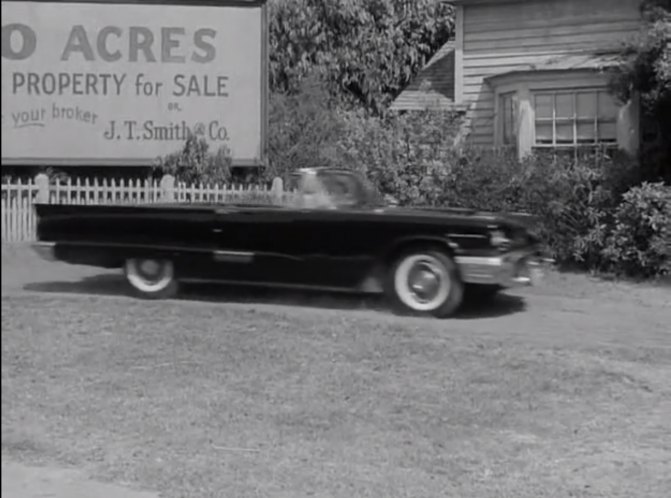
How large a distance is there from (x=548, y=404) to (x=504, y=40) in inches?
437

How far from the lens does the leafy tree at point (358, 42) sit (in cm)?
1864

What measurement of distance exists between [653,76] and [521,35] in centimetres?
405

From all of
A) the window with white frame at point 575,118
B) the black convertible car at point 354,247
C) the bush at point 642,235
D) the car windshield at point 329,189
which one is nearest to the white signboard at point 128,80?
the car windshield at point 329,189

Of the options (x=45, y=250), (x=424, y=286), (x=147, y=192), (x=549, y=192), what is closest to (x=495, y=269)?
(x=424, y=286)

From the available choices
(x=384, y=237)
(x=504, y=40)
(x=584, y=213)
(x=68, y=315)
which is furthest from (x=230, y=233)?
(x=504, y=40)

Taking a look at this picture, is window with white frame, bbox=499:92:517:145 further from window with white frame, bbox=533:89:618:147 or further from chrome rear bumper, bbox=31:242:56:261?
chrome rear bumper, bbox=31:242:56:261

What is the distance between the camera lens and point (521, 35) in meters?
17.1

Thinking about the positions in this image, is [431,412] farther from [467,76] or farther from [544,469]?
[467,76]

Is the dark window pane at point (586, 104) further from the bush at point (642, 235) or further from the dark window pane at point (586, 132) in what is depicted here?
the bush at point (642, 235)

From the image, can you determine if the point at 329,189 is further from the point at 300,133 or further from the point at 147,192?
the point at 300,133

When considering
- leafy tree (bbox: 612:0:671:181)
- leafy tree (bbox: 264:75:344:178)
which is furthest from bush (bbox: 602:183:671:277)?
leafy tree (bbox: 264:75:344:178)

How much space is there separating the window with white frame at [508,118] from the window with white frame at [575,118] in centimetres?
48

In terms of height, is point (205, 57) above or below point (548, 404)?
above

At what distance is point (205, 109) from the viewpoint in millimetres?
6770
